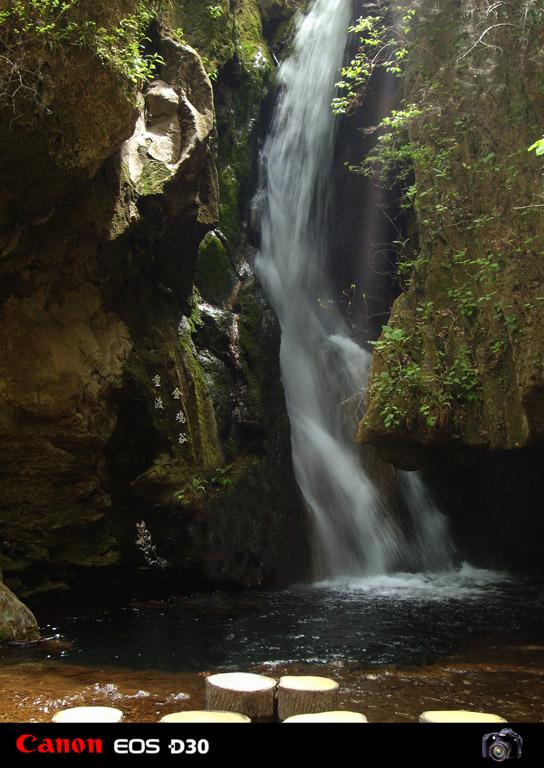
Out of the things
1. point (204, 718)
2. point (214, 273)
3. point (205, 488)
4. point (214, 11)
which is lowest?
point (204, 718)

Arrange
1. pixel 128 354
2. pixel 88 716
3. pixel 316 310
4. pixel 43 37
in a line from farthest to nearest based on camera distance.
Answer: pixel 316 310 → pixel 128 354 → pixel 43 37 → pixel 88 716

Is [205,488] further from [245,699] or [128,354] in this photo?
[245,699]

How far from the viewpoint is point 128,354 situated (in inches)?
297

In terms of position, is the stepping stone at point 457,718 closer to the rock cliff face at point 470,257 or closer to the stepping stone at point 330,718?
the stepping stone at point 330,718

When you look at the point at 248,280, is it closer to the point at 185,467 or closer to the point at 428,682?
the point at 185,467

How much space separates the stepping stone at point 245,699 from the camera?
127 inches

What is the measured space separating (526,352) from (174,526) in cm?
484

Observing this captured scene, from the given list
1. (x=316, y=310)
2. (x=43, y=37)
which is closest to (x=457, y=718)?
(x=43, y=37)

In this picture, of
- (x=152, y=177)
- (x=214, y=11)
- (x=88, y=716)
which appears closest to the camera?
(x=88, y=716)

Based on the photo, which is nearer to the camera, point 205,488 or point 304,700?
point 304,700

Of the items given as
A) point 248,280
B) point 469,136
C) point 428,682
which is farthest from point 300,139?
point 428,682

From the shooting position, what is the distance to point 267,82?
1280 centimetres
